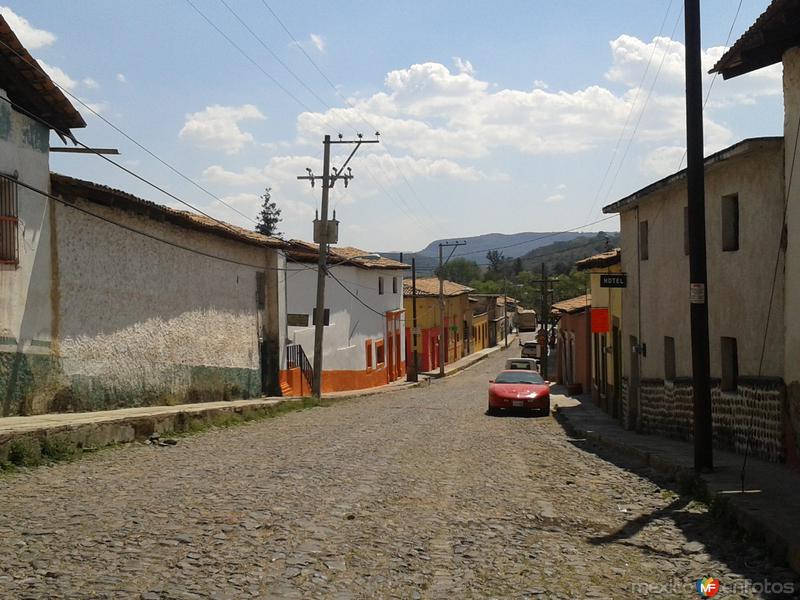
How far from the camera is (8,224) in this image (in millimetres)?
14656

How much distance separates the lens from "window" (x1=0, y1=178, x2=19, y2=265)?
14.6 metres

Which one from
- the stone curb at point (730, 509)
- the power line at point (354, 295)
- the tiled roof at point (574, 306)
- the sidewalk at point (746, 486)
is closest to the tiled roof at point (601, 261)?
the sidewalk at point (746, 486)

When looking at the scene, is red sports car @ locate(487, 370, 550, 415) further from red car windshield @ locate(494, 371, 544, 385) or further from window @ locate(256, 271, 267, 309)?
window @ locate(256, 271, 267, 309)

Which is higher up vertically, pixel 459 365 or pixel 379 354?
pixel 379 354

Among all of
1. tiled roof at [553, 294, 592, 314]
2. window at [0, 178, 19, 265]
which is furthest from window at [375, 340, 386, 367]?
window at [0, 178, 19, 265]

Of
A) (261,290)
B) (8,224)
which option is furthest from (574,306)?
(8,224)

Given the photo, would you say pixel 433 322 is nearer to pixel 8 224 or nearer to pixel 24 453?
pixel 8 224

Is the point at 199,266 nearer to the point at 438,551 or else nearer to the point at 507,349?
the point at 438,551

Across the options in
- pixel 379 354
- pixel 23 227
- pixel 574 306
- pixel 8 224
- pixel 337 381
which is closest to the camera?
pixel 8 224

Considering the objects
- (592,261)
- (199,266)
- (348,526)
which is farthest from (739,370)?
(199,266)

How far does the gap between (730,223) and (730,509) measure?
23.6 feet

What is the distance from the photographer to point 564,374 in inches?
1874

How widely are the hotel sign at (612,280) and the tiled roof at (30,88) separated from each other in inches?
468

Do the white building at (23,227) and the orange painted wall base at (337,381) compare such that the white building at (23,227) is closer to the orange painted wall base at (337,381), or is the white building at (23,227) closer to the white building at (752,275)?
the white building at (752,275)
